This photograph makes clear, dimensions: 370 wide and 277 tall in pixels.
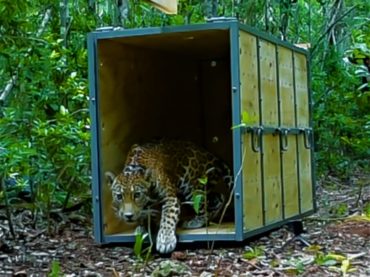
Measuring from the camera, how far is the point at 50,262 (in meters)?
5.41

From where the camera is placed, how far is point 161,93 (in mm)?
7113

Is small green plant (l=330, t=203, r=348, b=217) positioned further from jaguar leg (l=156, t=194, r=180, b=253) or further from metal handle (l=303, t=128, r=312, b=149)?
jaguar leg (l=156, t=194, r=180, b=253)

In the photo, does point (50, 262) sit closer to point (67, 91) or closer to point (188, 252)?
point (188, 252)

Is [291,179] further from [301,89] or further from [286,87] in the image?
[301,89]

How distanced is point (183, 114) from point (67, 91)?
55.0 inches

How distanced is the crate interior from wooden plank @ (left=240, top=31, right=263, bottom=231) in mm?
287

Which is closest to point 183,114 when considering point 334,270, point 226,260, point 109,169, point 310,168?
point 310,168

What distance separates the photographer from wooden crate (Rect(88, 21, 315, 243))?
18.6ft

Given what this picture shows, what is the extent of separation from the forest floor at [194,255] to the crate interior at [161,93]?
0.36 m

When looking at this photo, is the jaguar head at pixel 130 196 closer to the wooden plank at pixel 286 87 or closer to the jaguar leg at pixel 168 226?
the jaguar leg at pixel 168 226

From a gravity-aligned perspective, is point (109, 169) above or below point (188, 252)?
above

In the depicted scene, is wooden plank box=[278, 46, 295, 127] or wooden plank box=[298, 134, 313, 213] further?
wooden plank box=[298, 134, 313, 213]

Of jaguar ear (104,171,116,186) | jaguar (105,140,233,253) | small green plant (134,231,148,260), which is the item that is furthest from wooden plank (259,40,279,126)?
small green plant (134,231,148,260)

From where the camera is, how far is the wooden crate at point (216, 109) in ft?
18.6
